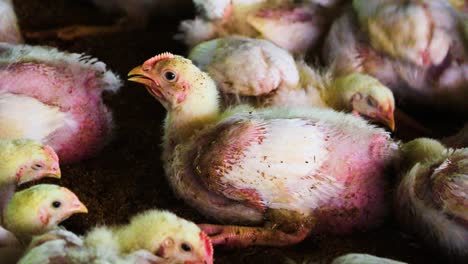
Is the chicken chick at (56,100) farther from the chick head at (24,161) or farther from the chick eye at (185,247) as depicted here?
the chick eye at (185,247)

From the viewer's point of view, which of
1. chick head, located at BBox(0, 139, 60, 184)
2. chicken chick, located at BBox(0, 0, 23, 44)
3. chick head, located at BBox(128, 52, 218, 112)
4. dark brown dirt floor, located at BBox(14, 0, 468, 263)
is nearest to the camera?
chick head, located at BBox(0, 139, 60, 184)

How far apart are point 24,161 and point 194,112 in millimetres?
397

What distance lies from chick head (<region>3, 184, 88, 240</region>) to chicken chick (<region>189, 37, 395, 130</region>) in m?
0.59

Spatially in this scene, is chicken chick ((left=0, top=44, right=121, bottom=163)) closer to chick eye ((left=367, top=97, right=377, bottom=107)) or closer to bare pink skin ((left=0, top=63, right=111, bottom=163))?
bare pink skin ((left=0, top=63, right=111, bottom=163))

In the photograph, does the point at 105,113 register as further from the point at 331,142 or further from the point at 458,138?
the point at 458,138

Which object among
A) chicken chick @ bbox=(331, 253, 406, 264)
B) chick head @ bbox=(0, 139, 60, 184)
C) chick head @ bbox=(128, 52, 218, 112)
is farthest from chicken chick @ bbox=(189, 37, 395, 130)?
chicken chick @ bbox=(331, 253, 406, 264)

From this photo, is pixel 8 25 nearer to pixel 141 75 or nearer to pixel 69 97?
pixel 69 97

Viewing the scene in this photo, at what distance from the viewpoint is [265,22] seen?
2.02 meters

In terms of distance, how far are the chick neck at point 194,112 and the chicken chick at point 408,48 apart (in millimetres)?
539

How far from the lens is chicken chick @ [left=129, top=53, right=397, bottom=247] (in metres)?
1.40

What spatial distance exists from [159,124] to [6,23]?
21.4 inches

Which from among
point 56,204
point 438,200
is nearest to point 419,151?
point 438,200

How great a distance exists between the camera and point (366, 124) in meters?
1.56

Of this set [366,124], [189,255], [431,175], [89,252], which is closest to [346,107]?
[366,124]
